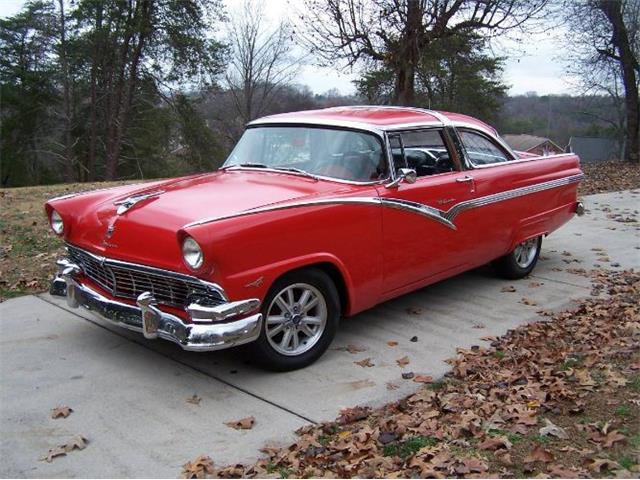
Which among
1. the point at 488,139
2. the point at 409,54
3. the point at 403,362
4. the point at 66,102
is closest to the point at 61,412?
A: the point at 403,362

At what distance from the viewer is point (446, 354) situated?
14.9 feet

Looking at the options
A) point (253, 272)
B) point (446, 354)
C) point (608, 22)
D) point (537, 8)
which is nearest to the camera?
point (253, 272)

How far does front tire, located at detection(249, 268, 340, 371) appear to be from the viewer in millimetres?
4020

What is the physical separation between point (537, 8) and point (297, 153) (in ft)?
41.7

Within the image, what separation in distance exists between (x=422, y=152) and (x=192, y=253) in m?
2.42

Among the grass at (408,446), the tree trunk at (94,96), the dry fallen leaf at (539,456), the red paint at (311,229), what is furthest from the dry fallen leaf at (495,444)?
the tree trunk at (94,96)

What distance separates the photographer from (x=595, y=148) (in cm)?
3162

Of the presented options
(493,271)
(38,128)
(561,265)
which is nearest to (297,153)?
(493,271)

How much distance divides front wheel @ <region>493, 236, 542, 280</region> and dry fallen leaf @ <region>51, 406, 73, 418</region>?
447 centimetres

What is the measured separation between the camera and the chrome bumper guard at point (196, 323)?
3.62 meters

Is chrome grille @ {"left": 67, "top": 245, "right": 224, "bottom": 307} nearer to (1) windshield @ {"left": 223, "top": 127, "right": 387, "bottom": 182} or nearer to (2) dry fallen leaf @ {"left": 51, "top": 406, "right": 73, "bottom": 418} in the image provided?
(2) dry fallen leaf @ {"left": 51, "top": 406, "right": 73, "bottom": 418}

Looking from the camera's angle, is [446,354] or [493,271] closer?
[446,354]

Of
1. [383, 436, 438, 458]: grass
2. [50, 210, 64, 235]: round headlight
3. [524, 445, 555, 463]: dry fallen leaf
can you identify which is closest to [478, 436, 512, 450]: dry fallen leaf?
[524, 445, 555, 463]: dry fallen leaf

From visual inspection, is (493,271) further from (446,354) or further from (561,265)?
(446,354)
